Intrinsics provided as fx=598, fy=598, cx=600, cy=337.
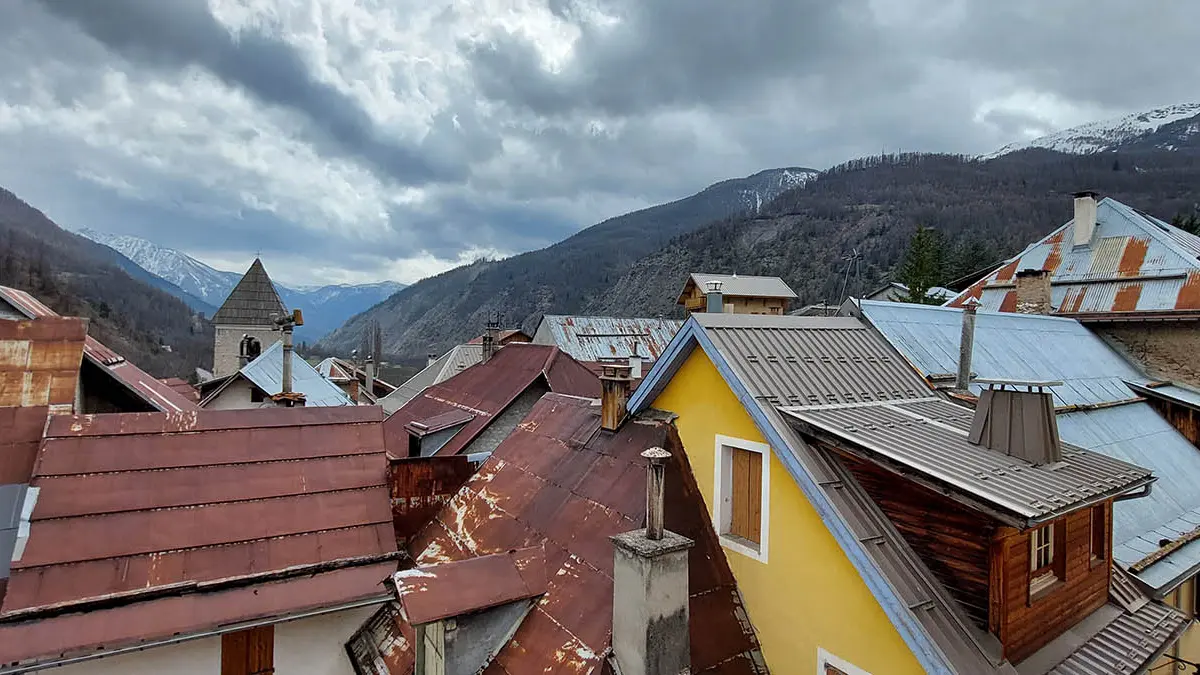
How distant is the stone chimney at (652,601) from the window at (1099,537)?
505 centimetres

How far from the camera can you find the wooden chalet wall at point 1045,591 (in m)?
5.30

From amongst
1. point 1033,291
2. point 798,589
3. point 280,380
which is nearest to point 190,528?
point 798,589

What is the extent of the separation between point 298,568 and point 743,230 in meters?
151

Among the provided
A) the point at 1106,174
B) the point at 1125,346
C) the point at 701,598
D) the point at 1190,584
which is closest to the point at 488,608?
the point at 701,598

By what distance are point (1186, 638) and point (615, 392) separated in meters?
10.9

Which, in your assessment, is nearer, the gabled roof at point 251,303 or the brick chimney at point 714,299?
the brick chimney at point 714,299

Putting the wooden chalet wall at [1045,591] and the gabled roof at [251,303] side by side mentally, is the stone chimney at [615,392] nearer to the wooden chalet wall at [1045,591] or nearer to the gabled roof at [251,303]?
the wooden chalet wall at [1045,591]

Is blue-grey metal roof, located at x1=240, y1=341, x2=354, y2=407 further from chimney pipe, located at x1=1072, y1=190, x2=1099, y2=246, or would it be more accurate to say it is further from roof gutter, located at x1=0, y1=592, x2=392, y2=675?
chimney pipe, located at x1=1072, y1=190, x2=1099, y2=246

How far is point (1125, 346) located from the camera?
17297mm

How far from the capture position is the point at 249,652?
305 inches

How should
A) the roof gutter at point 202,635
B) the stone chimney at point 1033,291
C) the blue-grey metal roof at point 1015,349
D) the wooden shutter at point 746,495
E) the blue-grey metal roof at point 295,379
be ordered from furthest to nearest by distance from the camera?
the blue-grey metal roof at point 295,379 < the stone chimney at point 1033,291 < the blue-grey metal roof at point 1015,349 < the wooden shutter at point 746,495 < the roof gutter at point 202,635

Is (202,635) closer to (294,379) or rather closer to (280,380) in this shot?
(294,379)

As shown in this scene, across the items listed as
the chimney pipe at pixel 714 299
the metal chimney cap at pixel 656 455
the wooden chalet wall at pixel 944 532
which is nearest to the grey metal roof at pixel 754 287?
the chimney pipe at pixel 714 299

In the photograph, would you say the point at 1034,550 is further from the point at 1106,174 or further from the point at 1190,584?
the point at 1106,174
